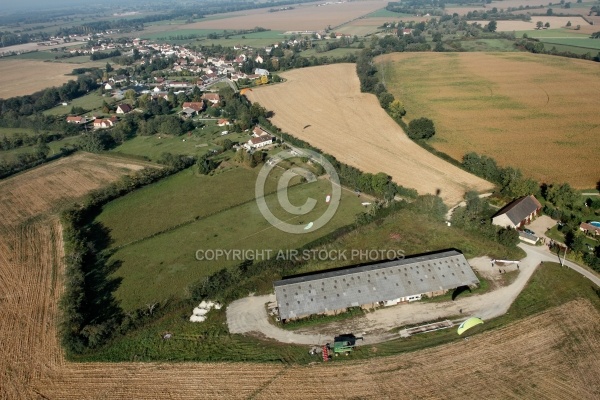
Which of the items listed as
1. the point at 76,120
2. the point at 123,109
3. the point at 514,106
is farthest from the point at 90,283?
the point at 514,106

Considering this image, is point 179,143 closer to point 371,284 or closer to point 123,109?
point 123,109

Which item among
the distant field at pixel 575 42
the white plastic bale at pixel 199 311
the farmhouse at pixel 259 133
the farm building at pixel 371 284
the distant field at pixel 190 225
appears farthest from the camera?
the distant field at pixel 575 42

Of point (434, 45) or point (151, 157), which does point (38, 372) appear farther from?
point (434, 45)

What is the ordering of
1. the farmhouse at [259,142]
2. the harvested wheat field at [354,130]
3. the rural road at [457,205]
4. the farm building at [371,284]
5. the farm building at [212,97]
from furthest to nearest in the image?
the farm building at [212,97] → the farmhouse at [259,142] → the harvested wheat field at [354,130] → the rural road at [457,205] → the farm building at [371,284]

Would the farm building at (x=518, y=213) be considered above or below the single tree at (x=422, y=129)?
below

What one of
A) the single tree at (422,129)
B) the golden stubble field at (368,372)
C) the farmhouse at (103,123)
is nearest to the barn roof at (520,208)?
the golden stubble field at (368,372)

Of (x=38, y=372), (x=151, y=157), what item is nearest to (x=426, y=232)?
(x=38, y=372)

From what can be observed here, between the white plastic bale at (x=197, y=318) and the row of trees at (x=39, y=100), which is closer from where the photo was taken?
the white plastic bale at (x=197, y=318)

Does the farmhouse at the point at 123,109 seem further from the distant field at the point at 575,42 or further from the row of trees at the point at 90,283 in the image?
the distant field at the point at 575,42
